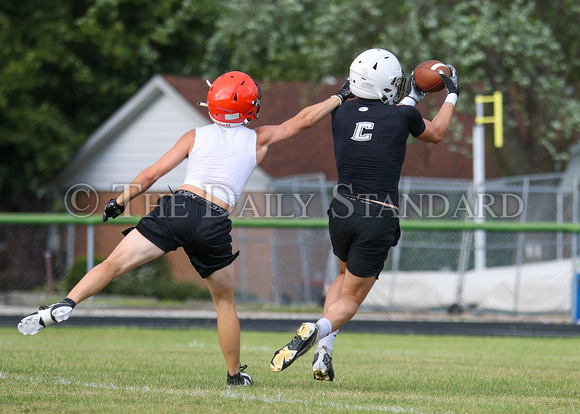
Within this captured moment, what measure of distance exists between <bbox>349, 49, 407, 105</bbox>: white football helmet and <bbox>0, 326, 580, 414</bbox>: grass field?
6.85 feet

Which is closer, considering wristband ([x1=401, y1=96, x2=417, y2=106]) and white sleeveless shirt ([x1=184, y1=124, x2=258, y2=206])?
white sleeveless shirt ([x1=184, y1=124, x2=258, y2=206])

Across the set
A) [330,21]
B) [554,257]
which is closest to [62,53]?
[330,21]

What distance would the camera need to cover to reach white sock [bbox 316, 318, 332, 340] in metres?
6.03

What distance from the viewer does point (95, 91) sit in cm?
2731

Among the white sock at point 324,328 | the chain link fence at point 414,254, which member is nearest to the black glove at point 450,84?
the white sock at point 324,328

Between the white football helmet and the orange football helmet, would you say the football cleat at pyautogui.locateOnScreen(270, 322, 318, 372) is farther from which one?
the white football helmet

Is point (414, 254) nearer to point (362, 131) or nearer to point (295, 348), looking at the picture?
point (362, 131)

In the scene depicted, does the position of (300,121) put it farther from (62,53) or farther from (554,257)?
(62,53)

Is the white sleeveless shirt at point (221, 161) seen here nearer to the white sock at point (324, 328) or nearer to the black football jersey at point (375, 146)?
the black football jersey at point (375, 146)

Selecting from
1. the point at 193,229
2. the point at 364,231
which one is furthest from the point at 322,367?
the point at 193,229

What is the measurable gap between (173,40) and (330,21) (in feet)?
37.2

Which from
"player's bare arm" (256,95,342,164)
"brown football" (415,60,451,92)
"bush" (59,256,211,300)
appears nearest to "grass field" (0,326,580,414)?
"player's bare arm" (256,95,342,164)

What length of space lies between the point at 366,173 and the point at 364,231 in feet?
1.36

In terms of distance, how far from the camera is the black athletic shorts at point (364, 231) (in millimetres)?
6180
